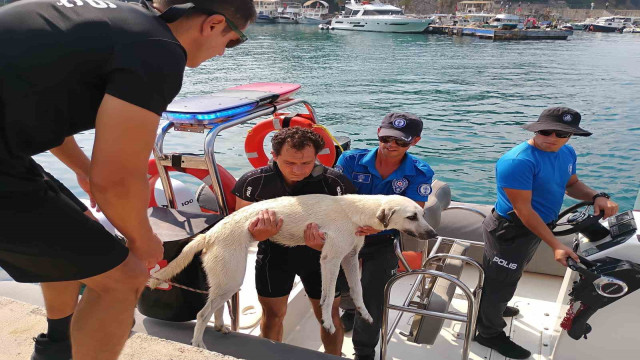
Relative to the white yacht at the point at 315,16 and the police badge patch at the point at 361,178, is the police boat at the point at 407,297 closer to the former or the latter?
the police badge patch at the point at 361,178

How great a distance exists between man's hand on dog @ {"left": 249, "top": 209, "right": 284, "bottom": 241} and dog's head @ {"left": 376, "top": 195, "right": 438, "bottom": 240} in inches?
21.5

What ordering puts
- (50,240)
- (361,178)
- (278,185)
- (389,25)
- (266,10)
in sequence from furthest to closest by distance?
(266,10)
(389,25)
(361,178)
(278,185)
(50,240)

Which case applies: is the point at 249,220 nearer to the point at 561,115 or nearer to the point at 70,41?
the point at 70,41

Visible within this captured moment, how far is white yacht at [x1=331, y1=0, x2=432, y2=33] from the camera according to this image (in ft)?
160

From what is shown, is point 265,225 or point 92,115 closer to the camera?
point 92,115

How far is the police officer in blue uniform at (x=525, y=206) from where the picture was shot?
3055 mm

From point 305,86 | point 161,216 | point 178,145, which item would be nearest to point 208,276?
point 161,216

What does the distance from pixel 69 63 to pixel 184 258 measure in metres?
1.48

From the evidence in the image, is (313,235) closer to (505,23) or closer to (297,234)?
(297,234)

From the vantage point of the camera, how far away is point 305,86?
730 inches

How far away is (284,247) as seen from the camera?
9.68ft

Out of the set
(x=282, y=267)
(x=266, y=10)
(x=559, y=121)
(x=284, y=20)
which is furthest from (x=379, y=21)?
(x=282, y=267)

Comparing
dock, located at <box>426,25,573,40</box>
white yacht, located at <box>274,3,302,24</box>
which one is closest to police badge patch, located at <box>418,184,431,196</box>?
dock, located at <box>426,25,573,40</box>

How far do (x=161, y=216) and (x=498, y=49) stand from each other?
3547 centimetres
